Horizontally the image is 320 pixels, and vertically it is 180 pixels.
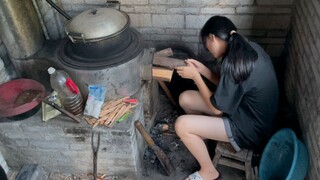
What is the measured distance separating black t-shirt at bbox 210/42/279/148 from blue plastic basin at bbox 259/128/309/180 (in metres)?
0.11

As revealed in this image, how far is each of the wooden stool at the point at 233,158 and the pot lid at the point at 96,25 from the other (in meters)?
1.39

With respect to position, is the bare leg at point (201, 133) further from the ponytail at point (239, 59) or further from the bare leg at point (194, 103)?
the ponytail at point (239, 59)

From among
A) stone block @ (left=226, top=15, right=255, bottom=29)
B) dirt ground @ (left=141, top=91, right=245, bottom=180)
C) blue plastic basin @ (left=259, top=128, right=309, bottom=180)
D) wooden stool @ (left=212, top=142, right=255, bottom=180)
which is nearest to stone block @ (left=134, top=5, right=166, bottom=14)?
stone block @ (left=226, top=15, right=255, bottom=29)

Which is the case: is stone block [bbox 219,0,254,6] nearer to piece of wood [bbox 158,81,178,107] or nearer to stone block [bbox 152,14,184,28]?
stone block [bbox 152,14,184,28]

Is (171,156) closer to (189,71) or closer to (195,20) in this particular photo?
(189,71)

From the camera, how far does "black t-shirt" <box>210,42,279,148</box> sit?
245cm

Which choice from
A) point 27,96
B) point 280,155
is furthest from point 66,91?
point 280,155

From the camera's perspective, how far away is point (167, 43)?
3.69 metres

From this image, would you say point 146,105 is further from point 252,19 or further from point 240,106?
point 252,19

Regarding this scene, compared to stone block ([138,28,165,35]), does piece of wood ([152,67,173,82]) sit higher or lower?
lower

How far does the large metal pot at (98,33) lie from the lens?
8.32 ft

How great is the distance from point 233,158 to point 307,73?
0.99 metres

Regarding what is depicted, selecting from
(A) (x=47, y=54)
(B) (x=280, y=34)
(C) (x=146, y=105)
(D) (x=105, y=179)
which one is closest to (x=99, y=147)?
(D) (x=105, y=179)

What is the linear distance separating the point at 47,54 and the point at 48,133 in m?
0.78
